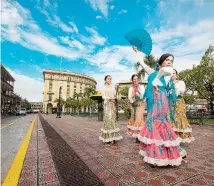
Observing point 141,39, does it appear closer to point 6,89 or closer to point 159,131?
point 159,131

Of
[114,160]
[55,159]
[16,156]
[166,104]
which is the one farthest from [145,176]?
[16,156]

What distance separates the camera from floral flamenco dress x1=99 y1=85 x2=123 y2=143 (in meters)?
5.01

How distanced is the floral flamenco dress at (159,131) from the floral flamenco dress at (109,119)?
189 centimetres

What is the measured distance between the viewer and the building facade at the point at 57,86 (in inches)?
2997

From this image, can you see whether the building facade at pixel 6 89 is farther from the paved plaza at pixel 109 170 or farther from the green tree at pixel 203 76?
the paved plaza at pixel 109 170

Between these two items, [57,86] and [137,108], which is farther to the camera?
[57,86]

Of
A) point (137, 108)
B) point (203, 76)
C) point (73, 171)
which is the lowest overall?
point (73, 171)

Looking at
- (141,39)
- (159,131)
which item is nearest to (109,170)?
(159,131)

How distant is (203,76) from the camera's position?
74.3 feet

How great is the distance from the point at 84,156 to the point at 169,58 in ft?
8.91

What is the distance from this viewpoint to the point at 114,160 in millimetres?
3510

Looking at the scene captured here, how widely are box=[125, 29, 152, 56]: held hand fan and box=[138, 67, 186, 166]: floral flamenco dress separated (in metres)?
0.52

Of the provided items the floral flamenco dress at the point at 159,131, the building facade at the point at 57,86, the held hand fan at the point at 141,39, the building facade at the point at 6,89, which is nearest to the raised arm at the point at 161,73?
the floral flamenco dress at the point at 159,131

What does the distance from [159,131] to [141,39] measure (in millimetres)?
1734
